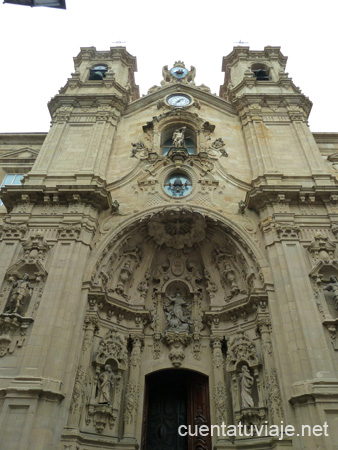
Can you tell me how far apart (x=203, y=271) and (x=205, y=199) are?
9.48ft

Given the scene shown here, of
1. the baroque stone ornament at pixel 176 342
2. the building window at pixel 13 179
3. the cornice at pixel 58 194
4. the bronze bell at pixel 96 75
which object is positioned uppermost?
the bronze bell at pixel 96 75

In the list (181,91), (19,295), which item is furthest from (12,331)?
(181,91)

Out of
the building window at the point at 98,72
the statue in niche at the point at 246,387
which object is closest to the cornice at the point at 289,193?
the statue in niche at the point at 246,387

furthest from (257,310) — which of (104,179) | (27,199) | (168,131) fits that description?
(168,131)

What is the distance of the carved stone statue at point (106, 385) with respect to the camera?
407 inches

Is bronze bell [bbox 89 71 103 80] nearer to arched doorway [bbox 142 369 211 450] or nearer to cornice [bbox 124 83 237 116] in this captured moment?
cornice [bbox 124 83 237 116]

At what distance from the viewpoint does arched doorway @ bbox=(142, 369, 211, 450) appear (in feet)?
36.4

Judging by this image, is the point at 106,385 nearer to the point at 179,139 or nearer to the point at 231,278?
the point at 231,278

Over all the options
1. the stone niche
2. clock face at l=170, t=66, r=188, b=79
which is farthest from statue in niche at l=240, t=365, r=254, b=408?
clock face at l=170, t=66, r=188, b=79

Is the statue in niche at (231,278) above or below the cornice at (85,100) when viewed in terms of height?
below

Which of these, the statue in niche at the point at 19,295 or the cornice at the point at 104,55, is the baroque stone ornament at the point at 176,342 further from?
the cornice at the point at 104,55

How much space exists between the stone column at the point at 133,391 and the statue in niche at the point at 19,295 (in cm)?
387

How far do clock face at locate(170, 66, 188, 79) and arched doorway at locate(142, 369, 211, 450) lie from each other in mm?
18109

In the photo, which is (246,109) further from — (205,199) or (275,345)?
(275,345)
